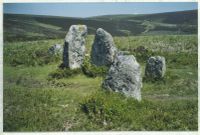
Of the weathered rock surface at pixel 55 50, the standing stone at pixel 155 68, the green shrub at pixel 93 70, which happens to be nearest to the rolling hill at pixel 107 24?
the weathered rock surface at pixel 55 50

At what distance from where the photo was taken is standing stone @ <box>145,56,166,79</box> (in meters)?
18.6

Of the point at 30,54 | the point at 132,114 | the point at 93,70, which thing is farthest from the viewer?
the point at 30,54

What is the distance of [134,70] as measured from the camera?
16.3 metres

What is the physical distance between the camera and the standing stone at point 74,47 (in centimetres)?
1988

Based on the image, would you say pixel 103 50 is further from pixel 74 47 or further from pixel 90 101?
pixel 90 101

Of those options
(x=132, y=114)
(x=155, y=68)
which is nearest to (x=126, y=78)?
(x=132, y=114)

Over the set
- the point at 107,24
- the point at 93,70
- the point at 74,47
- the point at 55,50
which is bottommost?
the point at 93,70

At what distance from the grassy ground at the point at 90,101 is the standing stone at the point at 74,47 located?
63 cm

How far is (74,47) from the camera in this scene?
20141mm

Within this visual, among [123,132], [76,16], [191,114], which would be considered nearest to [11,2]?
[76,16]

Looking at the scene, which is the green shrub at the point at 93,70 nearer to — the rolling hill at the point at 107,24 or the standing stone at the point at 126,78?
the rolling hill at the point at 107,24

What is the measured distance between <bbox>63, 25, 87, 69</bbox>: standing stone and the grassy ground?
0.63 m

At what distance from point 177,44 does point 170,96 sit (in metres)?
4.90

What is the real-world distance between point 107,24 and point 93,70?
79.7 inches
